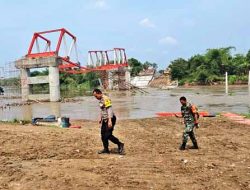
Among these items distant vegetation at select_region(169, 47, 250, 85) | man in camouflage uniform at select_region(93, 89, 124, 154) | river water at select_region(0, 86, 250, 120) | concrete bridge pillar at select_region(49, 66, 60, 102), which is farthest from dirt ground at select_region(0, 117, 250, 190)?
distant vegetation at select_region(169, 47, 250, 85)

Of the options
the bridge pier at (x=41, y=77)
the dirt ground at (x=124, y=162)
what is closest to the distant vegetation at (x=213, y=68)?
the bridge pier at (x=41, y=77)

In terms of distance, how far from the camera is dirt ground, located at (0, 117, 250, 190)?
22.0 ft

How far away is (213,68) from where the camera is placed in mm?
78562

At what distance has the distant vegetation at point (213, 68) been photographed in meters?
76.0

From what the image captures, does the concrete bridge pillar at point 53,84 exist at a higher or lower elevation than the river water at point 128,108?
higher

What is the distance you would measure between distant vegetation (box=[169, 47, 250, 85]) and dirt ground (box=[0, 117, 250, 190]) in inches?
2432

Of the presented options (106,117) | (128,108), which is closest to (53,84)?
(128,108)

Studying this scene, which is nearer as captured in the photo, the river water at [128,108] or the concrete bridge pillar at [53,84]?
the river water at [128,108]

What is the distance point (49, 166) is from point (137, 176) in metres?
1.68

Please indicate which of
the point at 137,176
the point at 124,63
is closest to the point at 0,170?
the point at 137,176

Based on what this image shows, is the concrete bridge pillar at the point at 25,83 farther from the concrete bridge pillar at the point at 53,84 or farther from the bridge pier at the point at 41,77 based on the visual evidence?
the concrete bridge pillar at the point at 53,84

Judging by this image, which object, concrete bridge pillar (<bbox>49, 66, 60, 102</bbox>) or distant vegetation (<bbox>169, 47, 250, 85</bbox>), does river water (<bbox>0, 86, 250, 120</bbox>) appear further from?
distant vegetation (<bbox>169, 47, 250, 85</bbox>)

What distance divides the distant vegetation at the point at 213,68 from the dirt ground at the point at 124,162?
61761 millimetres

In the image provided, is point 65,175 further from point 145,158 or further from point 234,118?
point 234,118
